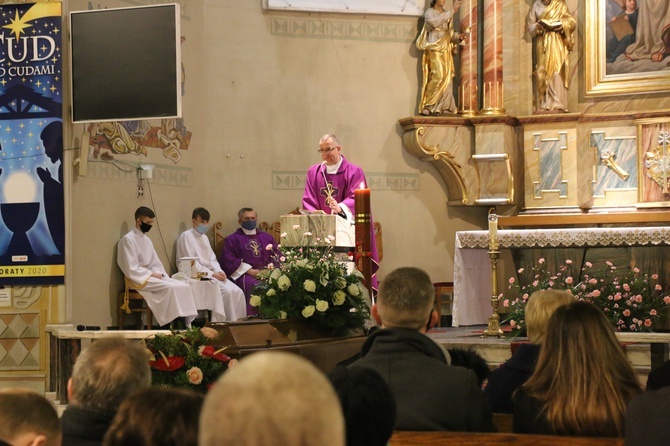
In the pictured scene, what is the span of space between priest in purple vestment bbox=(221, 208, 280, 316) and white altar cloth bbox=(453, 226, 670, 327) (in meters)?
2.26

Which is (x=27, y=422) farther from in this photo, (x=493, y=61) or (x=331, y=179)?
(x=493, y=61)

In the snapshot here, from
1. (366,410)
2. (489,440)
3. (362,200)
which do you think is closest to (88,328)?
(362,200)

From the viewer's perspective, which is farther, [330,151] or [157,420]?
[330,151]

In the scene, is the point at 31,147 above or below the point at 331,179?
above

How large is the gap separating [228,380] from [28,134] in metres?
8.68

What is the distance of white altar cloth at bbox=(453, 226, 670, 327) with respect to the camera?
34.5ft

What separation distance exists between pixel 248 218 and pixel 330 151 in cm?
203

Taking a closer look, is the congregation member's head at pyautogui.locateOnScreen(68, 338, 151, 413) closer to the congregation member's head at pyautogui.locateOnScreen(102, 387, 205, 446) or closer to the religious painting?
the congregation member's head at pyautogui.locateOnScreen(102, 387, 205, 446)

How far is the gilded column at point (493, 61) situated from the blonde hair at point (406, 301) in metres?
9.37

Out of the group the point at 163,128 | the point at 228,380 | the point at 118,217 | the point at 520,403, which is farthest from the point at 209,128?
the point at 228,380

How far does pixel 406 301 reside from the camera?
10.8 feet

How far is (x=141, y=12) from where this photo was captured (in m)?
9.23

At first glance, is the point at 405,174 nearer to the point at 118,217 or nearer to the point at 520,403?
the point at 118,217

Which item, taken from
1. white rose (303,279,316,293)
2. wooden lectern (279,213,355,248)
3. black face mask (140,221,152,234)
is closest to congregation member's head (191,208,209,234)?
black face mask (140,221,152,234)
